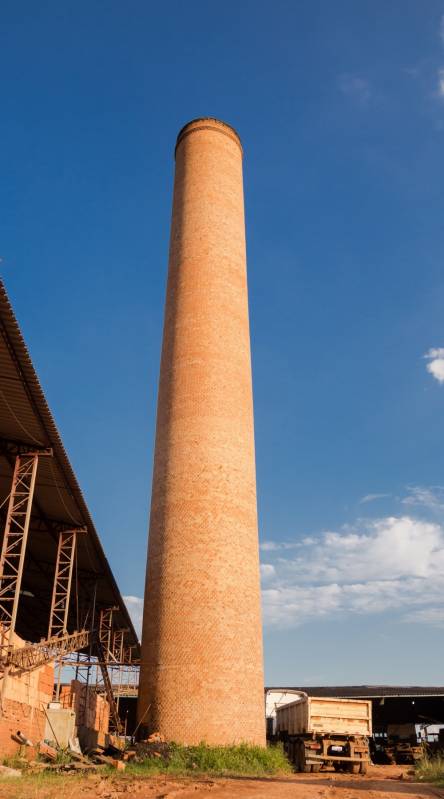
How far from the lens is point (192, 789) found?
11.8 metres

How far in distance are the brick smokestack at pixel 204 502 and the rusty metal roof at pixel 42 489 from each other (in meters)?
3.38

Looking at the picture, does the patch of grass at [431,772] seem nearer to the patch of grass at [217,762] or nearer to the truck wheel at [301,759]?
the truck wheel at [301,759]

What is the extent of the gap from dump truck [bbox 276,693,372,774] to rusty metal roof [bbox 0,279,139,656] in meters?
9.55

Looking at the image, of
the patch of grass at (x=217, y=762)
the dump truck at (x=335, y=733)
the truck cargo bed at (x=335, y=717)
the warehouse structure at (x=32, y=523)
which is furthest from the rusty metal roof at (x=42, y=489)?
the dump truck at (x=335, y=733)

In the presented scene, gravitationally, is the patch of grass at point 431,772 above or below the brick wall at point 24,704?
below

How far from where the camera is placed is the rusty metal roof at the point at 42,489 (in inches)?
619

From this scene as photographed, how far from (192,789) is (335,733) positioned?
8.08 meters

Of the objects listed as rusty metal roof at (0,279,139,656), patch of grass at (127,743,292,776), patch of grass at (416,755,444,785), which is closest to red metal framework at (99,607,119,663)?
rusty metal roof at (0,279,139,656)

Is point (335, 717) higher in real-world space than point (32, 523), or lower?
lower

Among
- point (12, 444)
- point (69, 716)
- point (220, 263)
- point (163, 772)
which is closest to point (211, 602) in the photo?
point (163, 772)

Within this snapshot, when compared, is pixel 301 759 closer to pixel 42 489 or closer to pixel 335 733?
pixel 335 733

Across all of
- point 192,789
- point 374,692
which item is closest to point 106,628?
point 374,692

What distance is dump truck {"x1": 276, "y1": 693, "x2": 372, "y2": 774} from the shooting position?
18.5m

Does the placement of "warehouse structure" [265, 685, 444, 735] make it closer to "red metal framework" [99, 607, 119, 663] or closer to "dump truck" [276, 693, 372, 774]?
"red metal framework" [99, 607, 119, 663]
